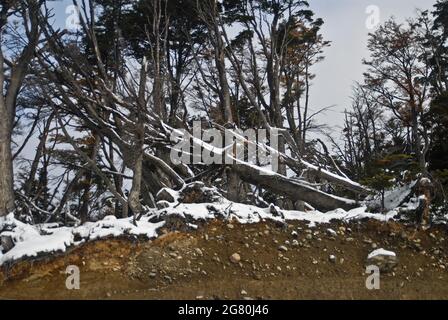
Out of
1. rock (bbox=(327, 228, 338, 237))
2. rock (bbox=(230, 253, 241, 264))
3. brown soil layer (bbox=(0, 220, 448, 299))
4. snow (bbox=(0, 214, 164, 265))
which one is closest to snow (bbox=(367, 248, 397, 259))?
brown soil layer (bbox=(0, 220, 448, 299))

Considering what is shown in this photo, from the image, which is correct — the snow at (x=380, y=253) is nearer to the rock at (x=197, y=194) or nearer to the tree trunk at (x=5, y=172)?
the rock at (x=197, y=194)

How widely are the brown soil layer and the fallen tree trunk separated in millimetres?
1930

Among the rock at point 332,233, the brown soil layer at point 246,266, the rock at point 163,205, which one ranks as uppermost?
the rock at point 163,205

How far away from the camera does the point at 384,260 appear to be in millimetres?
5711

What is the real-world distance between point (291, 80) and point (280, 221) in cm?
1148

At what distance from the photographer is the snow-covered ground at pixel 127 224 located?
5.53m

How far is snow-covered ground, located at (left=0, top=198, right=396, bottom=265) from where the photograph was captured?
5.53 metres

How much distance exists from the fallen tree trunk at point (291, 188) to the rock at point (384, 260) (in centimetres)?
266

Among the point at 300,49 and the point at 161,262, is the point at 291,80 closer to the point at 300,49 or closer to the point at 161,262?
the point at 300,49

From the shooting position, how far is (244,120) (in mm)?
18516

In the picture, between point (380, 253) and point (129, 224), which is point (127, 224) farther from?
point (380, 253)

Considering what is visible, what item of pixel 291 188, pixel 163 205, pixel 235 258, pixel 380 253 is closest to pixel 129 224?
pixel 163 205

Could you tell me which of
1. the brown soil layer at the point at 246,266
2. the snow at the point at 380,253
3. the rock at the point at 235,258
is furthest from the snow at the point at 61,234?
the snow at the point at 380,253
